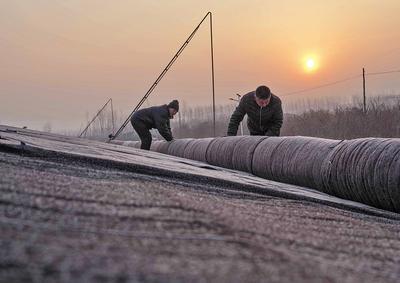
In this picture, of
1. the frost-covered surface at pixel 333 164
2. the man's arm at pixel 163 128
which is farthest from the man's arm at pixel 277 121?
the man's arm at pixel 163 128

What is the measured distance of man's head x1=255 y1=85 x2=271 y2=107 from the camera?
4.45m

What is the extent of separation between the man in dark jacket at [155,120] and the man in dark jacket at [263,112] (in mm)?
1832

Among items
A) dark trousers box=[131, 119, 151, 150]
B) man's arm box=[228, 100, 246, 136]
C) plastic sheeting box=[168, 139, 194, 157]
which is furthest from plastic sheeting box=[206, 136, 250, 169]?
dark trousers box=[131, 119, 151, 150]

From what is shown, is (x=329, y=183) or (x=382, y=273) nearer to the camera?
(x=382, y=273)

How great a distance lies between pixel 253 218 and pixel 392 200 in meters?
1.04

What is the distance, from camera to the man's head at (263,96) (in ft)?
14.6

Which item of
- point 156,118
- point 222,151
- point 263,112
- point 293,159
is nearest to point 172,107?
point 156,118

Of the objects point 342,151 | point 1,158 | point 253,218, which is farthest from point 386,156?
point 1,158

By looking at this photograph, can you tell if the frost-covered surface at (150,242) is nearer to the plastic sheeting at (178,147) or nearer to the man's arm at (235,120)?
the man's arm at (235,120)

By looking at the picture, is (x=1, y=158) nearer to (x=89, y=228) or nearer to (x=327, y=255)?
Answer: (x=89, y=228)

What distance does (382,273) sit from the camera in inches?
23.3

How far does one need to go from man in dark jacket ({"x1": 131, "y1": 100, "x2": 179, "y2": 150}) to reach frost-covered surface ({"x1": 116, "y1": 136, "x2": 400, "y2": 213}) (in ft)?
10.0

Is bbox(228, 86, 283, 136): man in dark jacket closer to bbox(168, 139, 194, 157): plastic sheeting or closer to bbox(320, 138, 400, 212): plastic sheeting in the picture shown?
bbox(168, 139, 194, 157): plastic sheeting

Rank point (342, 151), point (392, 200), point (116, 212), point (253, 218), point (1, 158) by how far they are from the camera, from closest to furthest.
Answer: point (116, 212)
point (253, 218)
point (1, 158)
point (392, 200)
point (342, 151)
